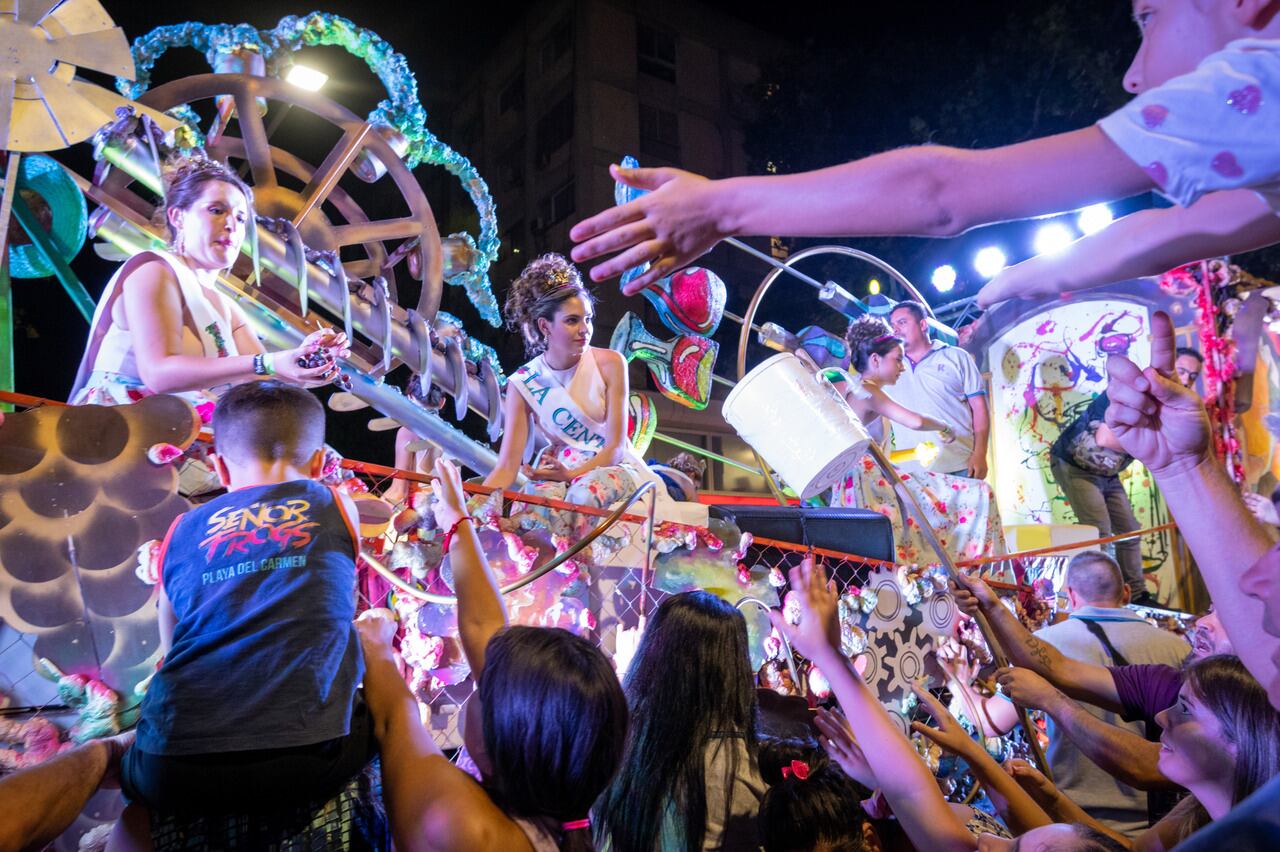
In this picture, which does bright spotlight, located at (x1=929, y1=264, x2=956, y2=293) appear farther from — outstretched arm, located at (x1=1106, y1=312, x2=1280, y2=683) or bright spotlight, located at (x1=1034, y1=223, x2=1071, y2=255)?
outstretched arm, located at (x1=1106, y1=312, x2=1280, y2=683)

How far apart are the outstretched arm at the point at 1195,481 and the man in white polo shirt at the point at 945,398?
4.35 metres

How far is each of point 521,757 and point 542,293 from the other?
10.4ft

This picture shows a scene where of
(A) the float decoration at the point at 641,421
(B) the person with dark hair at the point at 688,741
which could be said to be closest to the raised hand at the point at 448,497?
(B) the person with dark hair at the point at 688,741

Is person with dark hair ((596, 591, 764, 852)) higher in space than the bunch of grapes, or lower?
lower

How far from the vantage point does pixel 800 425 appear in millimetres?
2697

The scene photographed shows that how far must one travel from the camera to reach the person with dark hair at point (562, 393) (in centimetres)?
435

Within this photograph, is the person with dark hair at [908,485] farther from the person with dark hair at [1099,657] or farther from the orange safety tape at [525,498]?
the person with dark hair at [1099,657]

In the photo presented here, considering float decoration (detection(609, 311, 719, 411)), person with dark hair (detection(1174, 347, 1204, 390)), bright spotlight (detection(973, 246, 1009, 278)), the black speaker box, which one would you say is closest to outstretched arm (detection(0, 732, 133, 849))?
the black speaker box

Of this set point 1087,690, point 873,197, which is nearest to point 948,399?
point 1087,690

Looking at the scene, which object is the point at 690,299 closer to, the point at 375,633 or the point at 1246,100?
the point at 375,633

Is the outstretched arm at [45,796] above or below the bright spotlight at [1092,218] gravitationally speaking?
below

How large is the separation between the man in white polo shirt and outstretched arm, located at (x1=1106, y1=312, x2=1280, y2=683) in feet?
14.3

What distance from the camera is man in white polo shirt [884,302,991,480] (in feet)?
19.3

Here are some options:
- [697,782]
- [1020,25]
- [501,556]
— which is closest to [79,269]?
[501,556]
